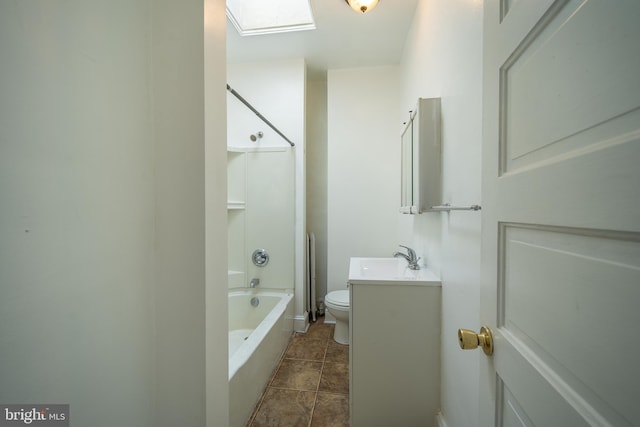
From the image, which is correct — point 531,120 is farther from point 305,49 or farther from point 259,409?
point 305,49

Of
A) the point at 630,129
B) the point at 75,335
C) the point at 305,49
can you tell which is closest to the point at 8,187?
the point at 75,335

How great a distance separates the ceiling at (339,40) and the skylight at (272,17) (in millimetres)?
58

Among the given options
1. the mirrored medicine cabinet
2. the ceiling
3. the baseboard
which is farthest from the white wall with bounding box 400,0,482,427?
the baseboard

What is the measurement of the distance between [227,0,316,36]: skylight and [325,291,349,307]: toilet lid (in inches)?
95.8

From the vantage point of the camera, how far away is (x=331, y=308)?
2.27 metres

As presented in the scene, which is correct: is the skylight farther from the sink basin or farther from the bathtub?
the bathtub

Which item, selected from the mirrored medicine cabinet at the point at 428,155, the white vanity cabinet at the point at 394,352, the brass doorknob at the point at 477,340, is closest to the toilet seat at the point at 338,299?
the white vanity cabinet at the point at 394,352

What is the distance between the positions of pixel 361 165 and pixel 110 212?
2313 mm

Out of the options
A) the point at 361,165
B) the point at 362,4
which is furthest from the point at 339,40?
the point at 361,165

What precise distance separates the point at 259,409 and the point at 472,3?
2300mm

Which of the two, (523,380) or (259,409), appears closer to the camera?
(523,380)

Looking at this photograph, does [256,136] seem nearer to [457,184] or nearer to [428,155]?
[428,155]

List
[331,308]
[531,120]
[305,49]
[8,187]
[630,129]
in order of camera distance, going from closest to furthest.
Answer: [630,129]
[531,120]
[8,187]
[331,308]
[305,49]

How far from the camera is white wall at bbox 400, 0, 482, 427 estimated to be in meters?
0.93
